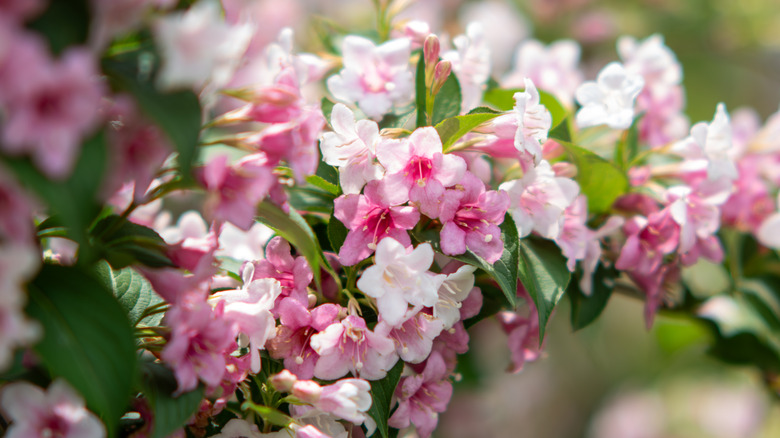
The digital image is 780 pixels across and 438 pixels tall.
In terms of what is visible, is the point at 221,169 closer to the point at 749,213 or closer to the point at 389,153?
the point at 389,153

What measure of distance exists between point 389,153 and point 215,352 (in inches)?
9.9

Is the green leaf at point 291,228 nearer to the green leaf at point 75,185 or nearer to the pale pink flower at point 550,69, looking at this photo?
the green leaf at point 75,185

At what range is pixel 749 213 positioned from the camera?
1045mm

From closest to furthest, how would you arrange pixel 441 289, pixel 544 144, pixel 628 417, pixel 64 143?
pixel 64 143, pixel 441 289, pixel 544 144, pixel 628 417

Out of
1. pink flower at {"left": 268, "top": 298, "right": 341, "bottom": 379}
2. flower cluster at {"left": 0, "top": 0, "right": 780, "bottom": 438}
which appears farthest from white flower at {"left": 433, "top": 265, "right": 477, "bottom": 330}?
pink flower at {"left": 268, "top": 298, "right": 341, "bottom": 379}

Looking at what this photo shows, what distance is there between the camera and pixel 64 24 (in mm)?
416

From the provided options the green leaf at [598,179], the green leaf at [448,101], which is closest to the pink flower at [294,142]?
the green leaf at [448,101]

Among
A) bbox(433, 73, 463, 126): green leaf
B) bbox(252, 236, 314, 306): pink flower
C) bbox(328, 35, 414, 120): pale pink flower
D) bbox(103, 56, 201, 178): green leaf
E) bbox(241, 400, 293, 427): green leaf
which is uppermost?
bbox(103, 56, 201, 178): green leaf

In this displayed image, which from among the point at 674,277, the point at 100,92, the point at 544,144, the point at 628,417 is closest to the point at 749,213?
the point at 674,277

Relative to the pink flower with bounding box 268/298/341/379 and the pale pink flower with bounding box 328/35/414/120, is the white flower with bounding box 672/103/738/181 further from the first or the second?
the pink flower with bounding box 268/298/341/379

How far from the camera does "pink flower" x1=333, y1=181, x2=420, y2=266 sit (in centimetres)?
62

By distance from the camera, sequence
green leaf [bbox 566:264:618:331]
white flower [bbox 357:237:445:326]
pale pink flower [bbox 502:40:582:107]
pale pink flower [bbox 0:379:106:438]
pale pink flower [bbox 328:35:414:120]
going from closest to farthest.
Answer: pale pink flower [bbox 0:379:106:438]
white flower [bbox 357:237:445:326]
pale pink flower [bbox 328:35:414:120]
green leaf [bbox 566:264:618:331]
pale pink flower [bbox 502:40:582:107]

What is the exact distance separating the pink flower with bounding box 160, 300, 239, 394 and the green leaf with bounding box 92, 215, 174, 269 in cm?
5

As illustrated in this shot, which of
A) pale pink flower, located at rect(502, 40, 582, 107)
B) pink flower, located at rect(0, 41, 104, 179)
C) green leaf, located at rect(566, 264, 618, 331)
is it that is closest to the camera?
pink flower, located at rect(0, 41, 104, 179)
